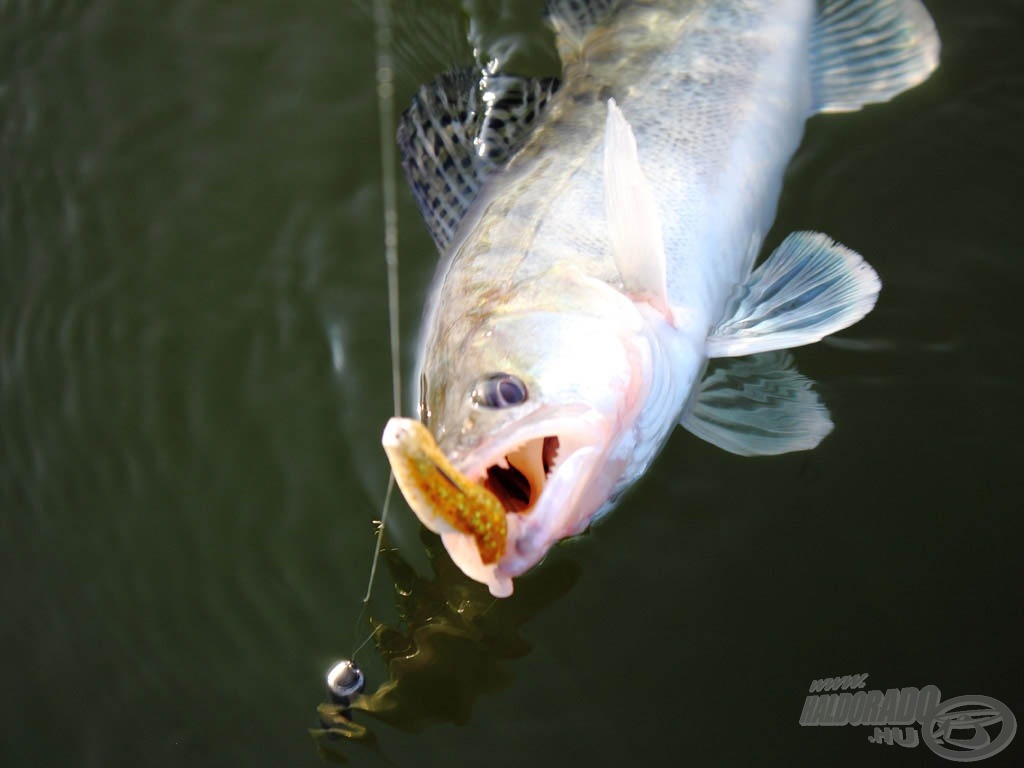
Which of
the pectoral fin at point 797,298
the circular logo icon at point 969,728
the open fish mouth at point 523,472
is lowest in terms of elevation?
the circular logo icon at point 969,728

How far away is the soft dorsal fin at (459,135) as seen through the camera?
123 inches

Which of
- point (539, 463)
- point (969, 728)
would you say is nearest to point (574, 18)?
point (539, 463)

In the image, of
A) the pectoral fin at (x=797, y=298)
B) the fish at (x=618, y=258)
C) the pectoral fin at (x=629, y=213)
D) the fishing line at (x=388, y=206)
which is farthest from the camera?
the fishing line at (x=388, y=206)

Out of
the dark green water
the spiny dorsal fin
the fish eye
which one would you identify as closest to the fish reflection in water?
the dark green water

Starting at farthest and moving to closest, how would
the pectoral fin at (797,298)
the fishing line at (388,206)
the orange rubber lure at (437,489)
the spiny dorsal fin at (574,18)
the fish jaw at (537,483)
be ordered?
1. the spiny dorsal fin at (574,18)
2. the fishing line at (388,206)
3. the pectoral fin at (797,298)
4. the fish jaw at (537,483)
5. the orange rubber lure at (437,489)

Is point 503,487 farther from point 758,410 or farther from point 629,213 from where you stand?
point 758,410

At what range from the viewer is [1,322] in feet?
12.9

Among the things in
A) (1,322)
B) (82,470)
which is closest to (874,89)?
(82,470)

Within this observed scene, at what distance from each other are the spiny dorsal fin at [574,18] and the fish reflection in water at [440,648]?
183 centimetres

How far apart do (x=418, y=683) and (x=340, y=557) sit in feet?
1.66

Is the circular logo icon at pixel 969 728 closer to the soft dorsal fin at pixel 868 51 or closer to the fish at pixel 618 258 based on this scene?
the fish at pixel 618 258

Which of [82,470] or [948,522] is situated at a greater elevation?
[82,470]

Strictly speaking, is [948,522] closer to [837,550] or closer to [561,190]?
[837,550]

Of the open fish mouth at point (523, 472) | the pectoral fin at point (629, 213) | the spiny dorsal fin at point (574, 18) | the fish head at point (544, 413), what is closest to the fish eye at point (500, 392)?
the fish head at point (544, 413)
